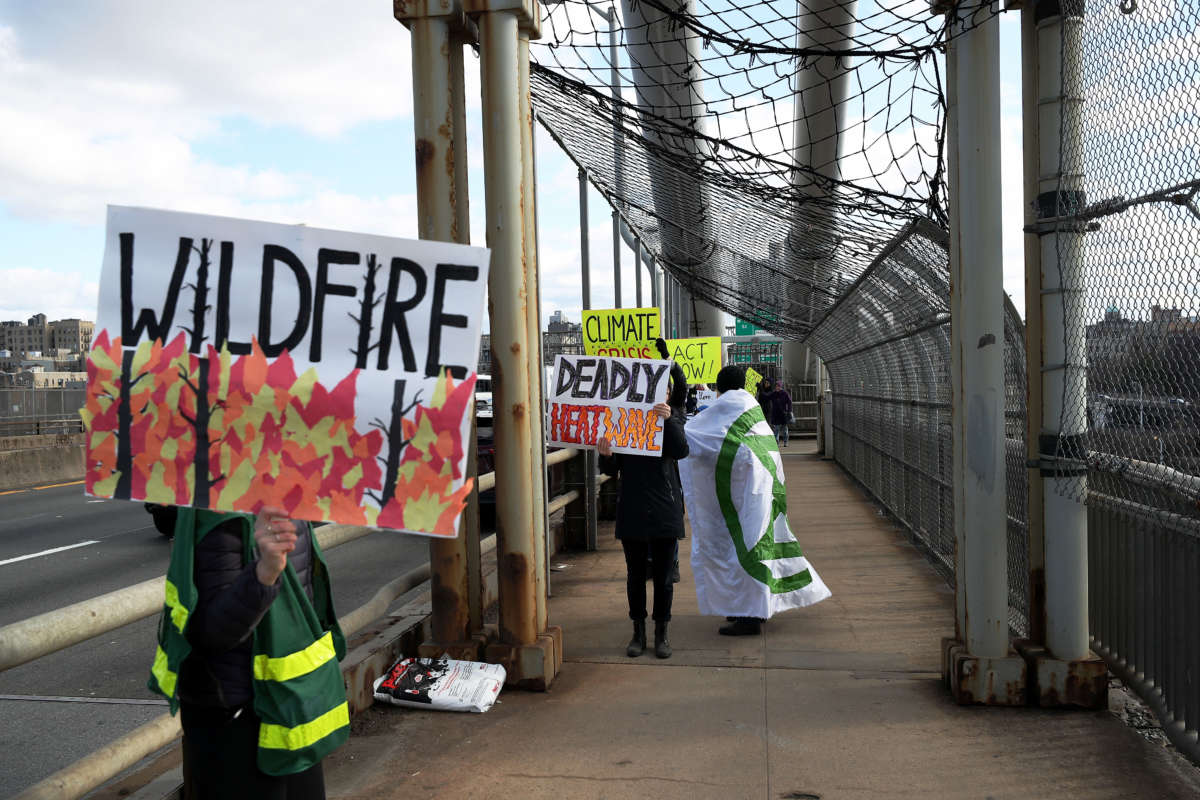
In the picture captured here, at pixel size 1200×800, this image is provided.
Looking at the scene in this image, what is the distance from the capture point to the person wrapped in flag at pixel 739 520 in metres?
6.45

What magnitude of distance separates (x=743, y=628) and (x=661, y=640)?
77 cm

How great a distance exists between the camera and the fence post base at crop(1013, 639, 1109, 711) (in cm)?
464

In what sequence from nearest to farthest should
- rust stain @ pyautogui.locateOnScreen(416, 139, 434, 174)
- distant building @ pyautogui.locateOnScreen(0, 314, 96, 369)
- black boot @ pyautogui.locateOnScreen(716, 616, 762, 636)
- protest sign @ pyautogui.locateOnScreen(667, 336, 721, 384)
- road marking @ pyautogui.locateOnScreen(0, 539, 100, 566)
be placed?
1. rust stain @ pyautogui.locateOnScreen(416, 139, 434, 174)
2. black boot @ pyautogui.locateOnScreen(716, 616, 762, 636)
3. road marking @ pyautogui.locateOnScreen(0, 539, 100, 566)
4. protest sign @ pyautogui.locateOnScreen(667, 336, 721, 384)
5. distant building @ pyautogui.locateOnScreen(0, 314, 96, 369)

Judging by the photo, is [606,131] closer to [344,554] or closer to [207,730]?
[344,554]

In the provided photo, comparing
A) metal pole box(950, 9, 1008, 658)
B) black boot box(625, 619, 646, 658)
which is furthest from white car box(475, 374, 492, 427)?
metal pole box(950, 9, 1008, 658)

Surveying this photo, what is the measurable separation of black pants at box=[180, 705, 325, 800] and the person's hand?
391 millimetres

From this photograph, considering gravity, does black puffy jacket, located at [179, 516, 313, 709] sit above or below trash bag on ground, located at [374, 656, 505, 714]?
above

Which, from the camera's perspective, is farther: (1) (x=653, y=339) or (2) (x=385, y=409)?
(1) (x=653, y=339)

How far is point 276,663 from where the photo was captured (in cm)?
246

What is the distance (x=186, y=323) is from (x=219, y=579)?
0.63 metres

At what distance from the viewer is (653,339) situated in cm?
951

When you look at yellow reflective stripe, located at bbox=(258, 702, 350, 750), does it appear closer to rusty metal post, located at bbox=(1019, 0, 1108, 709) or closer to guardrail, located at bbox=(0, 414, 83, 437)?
rusty metal post, located at bbox=(1019, 0, 1108, 709)

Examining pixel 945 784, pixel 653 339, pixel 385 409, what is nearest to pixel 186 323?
pixel 385 409

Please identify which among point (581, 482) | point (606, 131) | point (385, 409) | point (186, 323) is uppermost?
point (606, 131)
